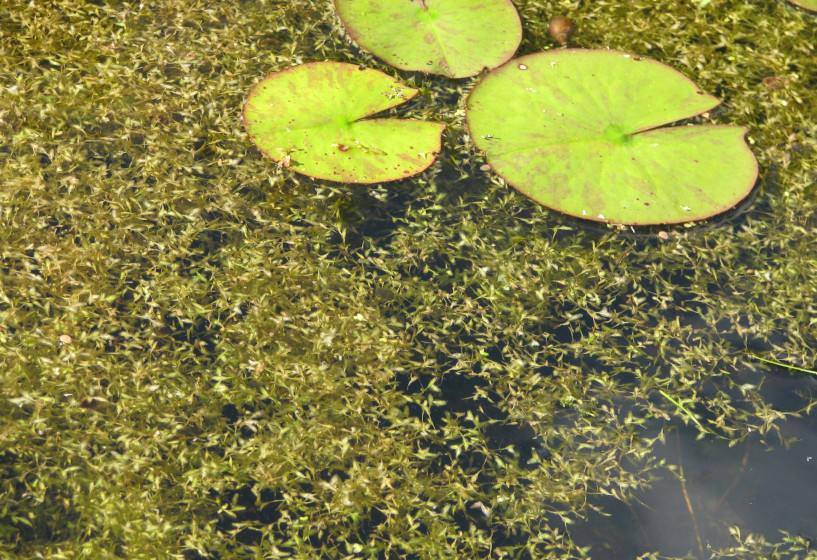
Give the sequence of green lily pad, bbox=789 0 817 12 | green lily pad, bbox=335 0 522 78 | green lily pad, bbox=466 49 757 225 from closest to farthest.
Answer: green lily pad, bbox=466 49 757 225, green lily pad, bbox=335 0 522 78, green lily pad, bbox=789 0 817 12

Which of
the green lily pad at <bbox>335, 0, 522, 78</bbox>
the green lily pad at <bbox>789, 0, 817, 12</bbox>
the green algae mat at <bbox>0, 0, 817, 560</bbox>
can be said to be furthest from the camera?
the green lily pad at <bbox>789, 0, 817, 12</bbox>

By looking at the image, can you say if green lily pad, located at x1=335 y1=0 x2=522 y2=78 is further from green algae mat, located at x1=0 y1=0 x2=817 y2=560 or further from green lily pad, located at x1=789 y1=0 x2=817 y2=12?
green lily pad, located at x1=789 y1=0 x2=817 y2=12

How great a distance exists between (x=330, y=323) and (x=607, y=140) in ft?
4.35

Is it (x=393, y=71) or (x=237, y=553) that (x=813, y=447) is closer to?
(x=237, y=553)

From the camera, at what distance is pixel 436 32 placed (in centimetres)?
304

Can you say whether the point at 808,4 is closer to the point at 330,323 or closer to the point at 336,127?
the point at 336,127

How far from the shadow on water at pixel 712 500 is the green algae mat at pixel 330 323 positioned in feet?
0.06

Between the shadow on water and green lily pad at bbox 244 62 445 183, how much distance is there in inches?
55.0

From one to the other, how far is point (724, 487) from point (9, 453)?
7.55 ft

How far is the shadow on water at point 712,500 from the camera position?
7.17 feet

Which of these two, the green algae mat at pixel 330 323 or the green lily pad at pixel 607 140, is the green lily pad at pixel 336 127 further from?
the green lily pad at pixel 607 140

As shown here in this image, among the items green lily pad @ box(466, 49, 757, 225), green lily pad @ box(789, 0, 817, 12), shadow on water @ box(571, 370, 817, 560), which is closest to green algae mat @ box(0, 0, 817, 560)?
shadow on water @ box(571, 370, 817, 560)

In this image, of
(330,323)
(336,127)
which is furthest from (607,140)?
(330,323)

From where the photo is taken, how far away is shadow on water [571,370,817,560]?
219cm
